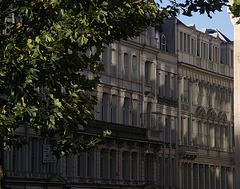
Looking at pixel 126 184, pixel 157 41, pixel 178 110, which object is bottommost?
pixel 126 184

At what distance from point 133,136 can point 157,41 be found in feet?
37.3

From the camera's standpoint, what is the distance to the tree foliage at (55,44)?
26703mm

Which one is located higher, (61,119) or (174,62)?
(174,62)

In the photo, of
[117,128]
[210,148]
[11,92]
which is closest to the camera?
[11,92]

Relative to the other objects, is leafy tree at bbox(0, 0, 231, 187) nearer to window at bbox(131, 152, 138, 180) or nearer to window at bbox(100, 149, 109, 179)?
window at bbox(100, 149, 109, 179)

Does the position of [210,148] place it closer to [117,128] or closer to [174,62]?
[174,62]

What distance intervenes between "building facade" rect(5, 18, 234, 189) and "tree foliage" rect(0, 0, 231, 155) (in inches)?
1340

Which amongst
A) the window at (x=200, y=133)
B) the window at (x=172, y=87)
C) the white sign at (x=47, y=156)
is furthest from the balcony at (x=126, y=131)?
the window at (x=200, y=133)

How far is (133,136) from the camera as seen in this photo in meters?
77.3

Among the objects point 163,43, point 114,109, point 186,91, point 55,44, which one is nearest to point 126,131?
point 114,109

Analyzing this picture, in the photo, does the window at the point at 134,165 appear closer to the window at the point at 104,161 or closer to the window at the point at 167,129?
the window at the point at 104,161

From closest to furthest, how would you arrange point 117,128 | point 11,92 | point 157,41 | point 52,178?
1. point 11,92
2. point 52,178
3. point 117,128
4. point 157,41

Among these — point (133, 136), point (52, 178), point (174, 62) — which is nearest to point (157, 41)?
point (174, 62)

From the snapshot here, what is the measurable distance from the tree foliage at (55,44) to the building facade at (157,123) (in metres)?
34.0
